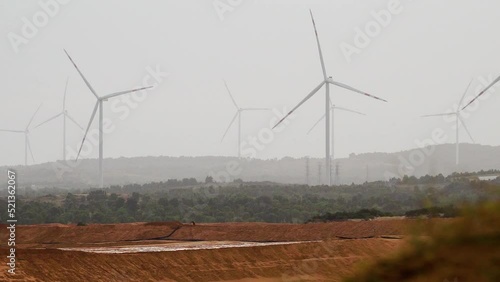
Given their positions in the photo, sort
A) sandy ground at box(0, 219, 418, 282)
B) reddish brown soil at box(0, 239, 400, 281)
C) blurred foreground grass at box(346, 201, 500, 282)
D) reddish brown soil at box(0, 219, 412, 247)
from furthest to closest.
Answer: reddish brown soil at box(0, 219, 412, 247) → sandy ground at box(0, 219, 418, 282) → reddish brown soil at box(0, 239, 400, 281) → blurred foreground grass at box(346, 201, 500, 282)

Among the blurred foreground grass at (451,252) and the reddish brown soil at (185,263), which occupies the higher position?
the blurred foreground grass at (451,252)

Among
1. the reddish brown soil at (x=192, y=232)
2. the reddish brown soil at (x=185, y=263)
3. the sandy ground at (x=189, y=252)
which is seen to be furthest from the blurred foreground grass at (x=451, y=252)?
the reddish brown soil at (x=192, y=232)

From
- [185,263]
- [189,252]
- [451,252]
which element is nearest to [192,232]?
[189,252]

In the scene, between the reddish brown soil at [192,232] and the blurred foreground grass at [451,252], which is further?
the reddish brown soil at [192,232]

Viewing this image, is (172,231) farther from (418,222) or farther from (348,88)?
(418,222)

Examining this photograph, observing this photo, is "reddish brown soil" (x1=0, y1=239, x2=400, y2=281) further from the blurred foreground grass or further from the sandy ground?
the blurred foreground grass

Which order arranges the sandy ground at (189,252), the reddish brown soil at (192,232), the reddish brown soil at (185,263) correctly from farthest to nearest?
the reddish brown soil at (192,232), the sandy ground at (189,252), the reddish brown soil at (185,263)

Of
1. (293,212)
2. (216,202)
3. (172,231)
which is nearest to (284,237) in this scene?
(172,231)

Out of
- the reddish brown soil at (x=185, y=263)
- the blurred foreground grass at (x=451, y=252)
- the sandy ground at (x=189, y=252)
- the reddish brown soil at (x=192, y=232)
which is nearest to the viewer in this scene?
the blurred foreground grass at (x=451, y=252)

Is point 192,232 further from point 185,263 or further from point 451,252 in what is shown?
point 451,252

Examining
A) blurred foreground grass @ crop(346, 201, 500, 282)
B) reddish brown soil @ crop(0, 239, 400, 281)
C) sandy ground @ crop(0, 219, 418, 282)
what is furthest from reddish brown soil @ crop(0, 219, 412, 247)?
blurred foreground grass @ crop(346, 201, 500, 282)

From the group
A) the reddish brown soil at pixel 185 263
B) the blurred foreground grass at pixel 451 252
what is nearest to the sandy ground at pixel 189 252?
the reddish brown soil at pixel 185 263

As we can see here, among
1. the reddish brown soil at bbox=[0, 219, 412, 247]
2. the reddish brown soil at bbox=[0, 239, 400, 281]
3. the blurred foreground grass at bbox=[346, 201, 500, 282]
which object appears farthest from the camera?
the reddish brown soil at bbox=[0, 219, 412, 247]

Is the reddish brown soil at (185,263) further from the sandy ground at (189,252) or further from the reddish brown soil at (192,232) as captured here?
the reddish brown soil at (192,232)
